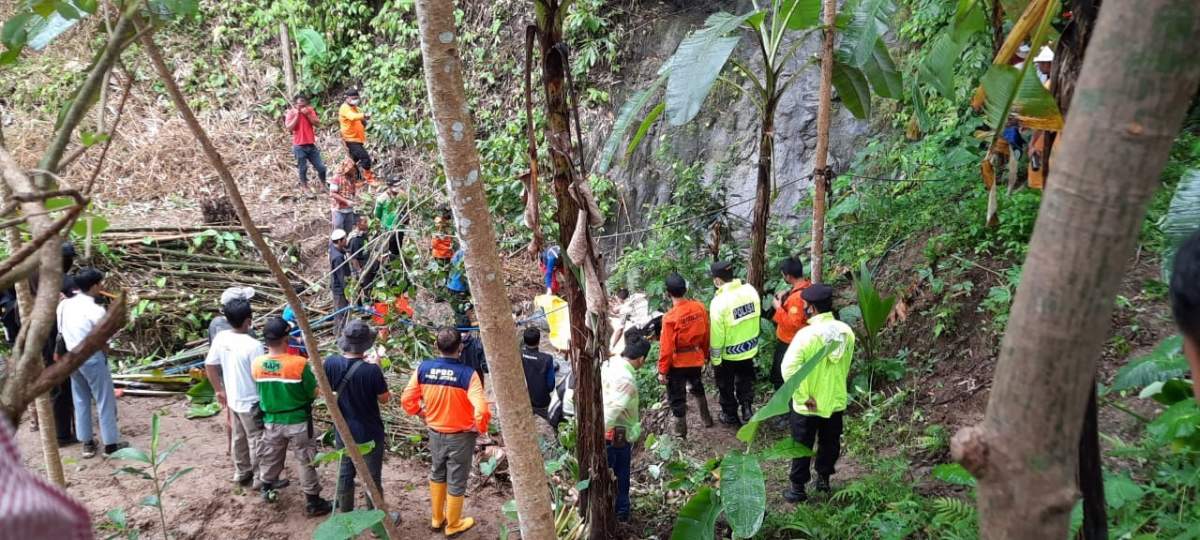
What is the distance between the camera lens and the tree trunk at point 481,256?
7.17 feet

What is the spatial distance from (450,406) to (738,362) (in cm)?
246

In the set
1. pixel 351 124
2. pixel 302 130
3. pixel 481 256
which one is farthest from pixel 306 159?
pixel 481 256

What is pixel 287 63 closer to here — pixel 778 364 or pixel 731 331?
pixel 731 331

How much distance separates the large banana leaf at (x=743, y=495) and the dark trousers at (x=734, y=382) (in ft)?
8.30

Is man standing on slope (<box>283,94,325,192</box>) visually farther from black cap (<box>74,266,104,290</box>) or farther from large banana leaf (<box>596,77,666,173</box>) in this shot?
large banana leaf (<box>596,77,666,173</box>)

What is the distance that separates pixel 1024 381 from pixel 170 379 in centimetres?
790

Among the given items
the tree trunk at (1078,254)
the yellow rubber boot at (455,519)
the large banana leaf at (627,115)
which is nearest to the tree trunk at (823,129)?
the large banana leaf at (627,115)

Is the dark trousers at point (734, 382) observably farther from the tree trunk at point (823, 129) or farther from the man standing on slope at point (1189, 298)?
the man standing on slope at point (1189, 298)

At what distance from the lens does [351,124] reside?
12062 millimetres

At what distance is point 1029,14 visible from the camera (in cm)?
224

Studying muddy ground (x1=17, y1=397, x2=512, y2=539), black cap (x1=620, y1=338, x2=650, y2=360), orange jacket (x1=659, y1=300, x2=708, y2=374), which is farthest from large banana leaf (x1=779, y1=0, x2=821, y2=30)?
muddy ground (x1=17, y1=397, x2=512, y2=539)

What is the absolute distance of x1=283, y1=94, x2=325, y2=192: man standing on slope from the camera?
454 inches

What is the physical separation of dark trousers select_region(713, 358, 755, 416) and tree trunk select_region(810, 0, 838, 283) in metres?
0.98

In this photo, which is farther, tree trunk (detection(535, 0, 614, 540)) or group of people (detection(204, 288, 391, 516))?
group of people (detection(204, 288, 391, 516))
